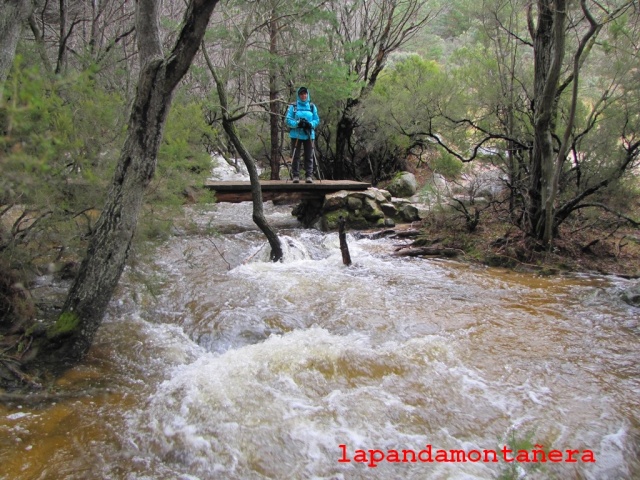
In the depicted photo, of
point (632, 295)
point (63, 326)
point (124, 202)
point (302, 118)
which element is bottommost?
point (63, 326)

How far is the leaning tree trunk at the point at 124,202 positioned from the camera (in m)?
3.34

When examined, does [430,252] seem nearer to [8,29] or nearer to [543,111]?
[543,111]

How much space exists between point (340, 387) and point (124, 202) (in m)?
2.31

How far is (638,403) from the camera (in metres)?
3.28

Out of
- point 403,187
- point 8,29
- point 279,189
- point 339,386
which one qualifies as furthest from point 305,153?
point 339,386

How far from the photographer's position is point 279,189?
9812 mm

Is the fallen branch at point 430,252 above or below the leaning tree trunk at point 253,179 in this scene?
below

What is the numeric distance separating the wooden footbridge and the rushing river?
363cm

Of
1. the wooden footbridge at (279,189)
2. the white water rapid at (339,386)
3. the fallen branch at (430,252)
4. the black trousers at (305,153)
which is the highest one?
the black trousers at (305,153)

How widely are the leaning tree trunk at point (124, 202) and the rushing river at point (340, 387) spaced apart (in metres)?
0.38

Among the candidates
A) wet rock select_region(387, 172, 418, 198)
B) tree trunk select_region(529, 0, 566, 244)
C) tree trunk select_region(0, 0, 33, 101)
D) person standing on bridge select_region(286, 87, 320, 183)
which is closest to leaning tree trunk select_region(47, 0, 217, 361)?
tree trunk select_region(0, 0, 33, 101)

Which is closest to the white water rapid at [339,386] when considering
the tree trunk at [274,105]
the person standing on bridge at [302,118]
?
the person standing on bridge at [302,118]

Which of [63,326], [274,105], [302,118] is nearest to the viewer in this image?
[63,326]

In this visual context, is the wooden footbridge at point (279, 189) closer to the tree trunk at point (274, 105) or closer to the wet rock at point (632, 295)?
the tree trunk at point (274, 105)
